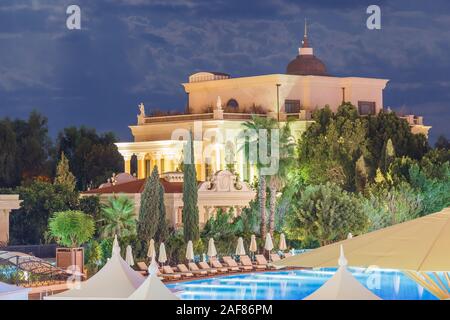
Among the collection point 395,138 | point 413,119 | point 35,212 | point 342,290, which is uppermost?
point 413,119

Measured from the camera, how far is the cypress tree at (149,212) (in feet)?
126

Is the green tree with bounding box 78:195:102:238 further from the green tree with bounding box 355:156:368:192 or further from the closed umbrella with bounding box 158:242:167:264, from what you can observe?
the green tree with bounding box 355:156:368:192

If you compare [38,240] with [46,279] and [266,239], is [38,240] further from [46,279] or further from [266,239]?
[46,279]

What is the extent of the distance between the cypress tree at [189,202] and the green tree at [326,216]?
4083 mm

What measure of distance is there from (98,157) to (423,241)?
2083 inches

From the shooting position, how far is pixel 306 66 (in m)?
65.5

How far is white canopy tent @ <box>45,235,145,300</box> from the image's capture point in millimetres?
22203

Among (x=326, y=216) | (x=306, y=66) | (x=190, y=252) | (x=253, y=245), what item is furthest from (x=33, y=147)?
(x=190, y=252)

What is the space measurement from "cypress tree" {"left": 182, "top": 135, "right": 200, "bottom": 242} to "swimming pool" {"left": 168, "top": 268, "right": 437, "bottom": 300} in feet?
13.6

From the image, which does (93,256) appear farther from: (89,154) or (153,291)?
(89,154)

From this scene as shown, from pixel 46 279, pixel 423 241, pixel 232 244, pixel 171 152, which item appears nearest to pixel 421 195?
pixel 232 244

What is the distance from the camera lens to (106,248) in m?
36.9

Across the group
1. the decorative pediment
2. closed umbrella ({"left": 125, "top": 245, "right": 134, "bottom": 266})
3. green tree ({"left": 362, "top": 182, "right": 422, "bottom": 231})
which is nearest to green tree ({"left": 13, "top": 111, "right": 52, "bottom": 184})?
the decorative pediment

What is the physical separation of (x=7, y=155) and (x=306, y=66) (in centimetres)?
1645
